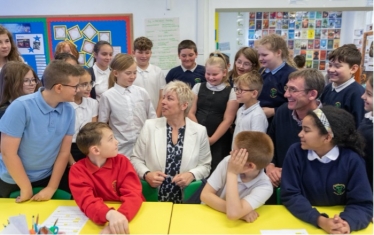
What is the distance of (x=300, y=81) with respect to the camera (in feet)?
6.76

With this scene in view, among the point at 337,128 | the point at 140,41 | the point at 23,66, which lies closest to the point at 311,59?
the point at 140,41

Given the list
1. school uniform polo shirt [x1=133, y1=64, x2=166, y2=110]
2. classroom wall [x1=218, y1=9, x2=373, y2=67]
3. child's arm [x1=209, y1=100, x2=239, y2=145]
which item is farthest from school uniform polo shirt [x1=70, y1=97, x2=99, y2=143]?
classroom wall [x1=218, y1=9, x2=373, y2=67]

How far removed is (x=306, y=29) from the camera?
19.9 feet

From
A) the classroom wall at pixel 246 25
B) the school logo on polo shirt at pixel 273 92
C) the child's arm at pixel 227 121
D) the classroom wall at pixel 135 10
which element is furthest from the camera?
the classroom wall at pixel 246 25

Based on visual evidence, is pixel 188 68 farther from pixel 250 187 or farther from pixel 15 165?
pixel 15 165

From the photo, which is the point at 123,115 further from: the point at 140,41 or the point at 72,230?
the point at 72,230

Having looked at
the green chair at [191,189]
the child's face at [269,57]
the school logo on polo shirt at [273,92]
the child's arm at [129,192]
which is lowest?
the green chair at [191,189]

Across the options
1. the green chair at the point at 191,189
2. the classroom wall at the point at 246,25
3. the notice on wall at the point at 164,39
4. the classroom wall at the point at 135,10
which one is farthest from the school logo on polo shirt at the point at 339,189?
the classroom wall at the point at 246,25

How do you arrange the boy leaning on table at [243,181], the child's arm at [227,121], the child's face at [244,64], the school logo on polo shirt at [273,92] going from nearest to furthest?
the boy leaning on table at [243,181], the school logo on polo shirt at [273,92], the child's arm at [227,121], the child's face at [244,64]

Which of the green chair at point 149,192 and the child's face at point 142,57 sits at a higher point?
the child's face at point 142,57

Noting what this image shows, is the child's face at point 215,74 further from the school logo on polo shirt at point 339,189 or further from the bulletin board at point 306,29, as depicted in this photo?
the bulletin board at point 306,29

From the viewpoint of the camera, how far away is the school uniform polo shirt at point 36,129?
1649mm

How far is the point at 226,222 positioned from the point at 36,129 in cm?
115

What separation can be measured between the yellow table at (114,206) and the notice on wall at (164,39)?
2997 millimetres
